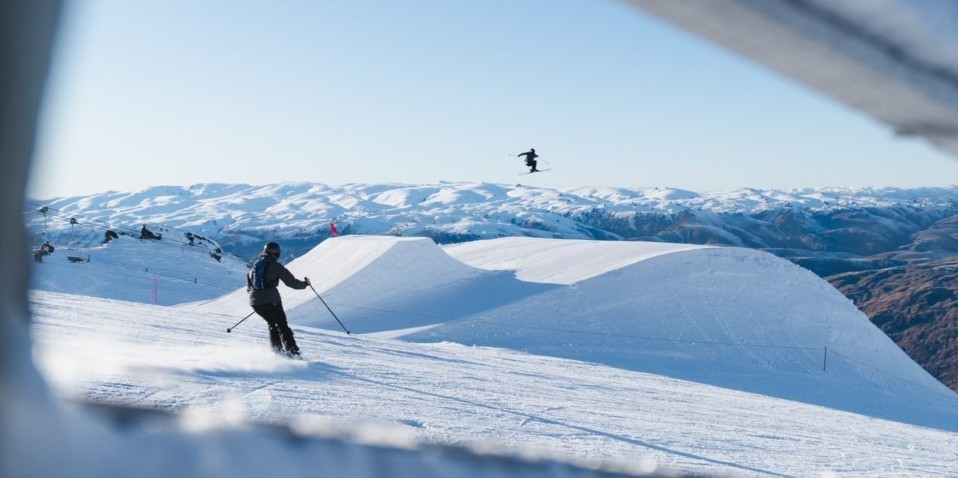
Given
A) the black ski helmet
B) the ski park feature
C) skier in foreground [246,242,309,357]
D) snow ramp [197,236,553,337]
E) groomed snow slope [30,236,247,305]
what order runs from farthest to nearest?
groomed snow slope [30,236,247,305]
snow ramp [197,236,553,337]
skier in foreground [246,242,309,357]
the black ski helmet
the ski park feature

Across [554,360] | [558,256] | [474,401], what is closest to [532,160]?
[474,401]

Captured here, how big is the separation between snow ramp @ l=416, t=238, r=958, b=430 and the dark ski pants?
29.4 feet

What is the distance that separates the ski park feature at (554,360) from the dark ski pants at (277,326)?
0.69 feet

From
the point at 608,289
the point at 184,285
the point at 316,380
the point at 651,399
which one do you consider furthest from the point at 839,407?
the point at 184,285

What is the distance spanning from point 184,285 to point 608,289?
1658cm

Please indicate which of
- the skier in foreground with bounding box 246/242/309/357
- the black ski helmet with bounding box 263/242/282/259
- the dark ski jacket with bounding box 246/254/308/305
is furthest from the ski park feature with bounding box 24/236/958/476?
the black ski helmet with bounding box 263/242/282/259

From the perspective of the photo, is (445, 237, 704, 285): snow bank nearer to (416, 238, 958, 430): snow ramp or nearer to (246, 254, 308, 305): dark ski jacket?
(416, 238, 958, 430): snow ramp

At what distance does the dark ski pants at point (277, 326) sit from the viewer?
944 cm

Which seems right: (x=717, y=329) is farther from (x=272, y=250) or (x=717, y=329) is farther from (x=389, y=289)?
(x=272, y=250)

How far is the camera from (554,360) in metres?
15.3

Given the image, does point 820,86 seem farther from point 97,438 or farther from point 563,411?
point 563,411

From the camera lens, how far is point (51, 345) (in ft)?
4.74

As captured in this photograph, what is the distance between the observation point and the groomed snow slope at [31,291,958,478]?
5.96 metres

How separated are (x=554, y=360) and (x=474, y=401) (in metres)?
7.27
